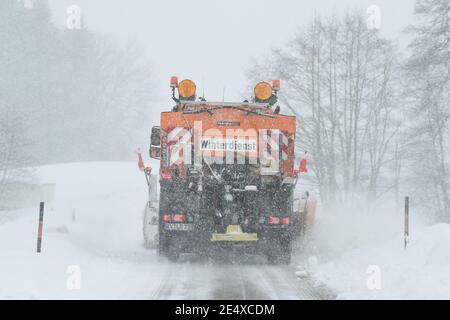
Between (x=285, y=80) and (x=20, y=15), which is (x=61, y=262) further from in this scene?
(x=20, y=15)

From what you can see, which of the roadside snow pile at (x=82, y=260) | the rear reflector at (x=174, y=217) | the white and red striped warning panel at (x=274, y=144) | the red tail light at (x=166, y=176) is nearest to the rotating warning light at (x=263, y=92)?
the white and red striped warning panel at (x=274, y=144)

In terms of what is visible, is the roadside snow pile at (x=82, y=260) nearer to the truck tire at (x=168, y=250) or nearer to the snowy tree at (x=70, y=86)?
the truck tire at (x=168, y=250)

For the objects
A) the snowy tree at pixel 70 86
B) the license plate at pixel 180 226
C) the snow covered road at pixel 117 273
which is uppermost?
the snowy tree at pixel 70 86

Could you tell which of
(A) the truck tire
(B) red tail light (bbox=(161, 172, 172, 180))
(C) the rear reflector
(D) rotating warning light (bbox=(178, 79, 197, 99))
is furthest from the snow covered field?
(D) rotating warning light (bbox=(178, 79, 197, 99))

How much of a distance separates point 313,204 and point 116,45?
53337 millimetres

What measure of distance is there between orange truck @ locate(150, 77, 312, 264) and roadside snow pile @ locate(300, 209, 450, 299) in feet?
4.11

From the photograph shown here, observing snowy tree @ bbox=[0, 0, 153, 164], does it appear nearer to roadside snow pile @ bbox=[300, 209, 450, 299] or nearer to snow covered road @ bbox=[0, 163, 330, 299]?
snow covered road @ bbox=[0, 163, 330, 299]

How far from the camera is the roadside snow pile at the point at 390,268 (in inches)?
329

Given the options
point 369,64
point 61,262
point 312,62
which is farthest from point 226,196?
point 369,64

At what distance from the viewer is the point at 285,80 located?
27.3 m

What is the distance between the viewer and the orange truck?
1199 centimetres

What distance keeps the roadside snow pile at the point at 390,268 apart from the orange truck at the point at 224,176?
1.25m

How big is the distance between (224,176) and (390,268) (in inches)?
127

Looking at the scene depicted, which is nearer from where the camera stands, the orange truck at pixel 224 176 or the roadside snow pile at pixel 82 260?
the roadside snow pile at pixel 82 260
